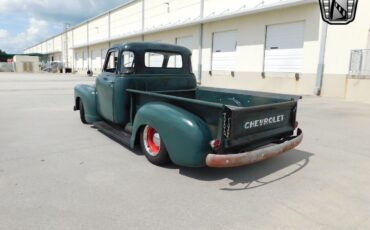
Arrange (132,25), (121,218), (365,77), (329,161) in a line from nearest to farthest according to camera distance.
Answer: (121,218) < (329,161) < (365,77) < (132,25)

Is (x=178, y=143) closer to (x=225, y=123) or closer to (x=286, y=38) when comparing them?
(x=225, y=123)

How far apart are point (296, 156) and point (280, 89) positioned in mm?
11818

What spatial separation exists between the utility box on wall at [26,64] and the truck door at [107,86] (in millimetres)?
61004

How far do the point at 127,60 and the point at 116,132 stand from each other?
134cm

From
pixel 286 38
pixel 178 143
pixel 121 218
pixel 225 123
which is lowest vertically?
pixel 121 218

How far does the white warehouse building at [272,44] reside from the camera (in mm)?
13070

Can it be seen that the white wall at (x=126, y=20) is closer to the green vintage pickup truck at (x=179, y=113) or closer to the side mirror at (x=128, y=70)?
the green vintage pickup truck at (x=179, y=113)

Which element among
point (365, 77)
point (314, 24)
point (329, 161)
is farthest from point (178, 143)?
point (314, 24)

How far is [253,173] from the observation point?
4.17 m

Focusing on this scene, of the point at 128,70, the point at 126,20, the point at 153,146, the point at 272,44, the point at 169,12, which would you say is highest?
the point at 126,20

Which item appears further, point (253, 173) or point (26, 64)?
point (26, 64)

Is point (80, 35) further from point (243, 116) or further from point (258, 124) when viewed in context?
point (243, 116)

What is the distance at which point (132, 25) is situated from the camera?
33406 millimetres

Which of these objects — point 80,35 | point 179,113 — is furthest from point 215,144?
point 80,35
